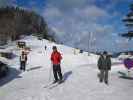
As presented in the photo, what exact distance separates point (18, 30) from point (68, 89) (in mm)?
103650

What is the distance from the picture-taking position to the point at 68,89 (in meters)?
15.6

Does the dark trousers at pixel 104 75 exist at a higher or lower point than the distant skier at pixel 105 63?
lower

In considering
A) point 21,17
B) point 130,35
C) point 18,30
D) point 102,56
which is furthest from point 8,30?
point 102,56

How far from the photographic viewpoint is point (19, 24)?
119250 millimetres

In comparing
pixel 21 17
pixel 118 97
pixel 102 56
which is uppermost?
pixel 21 17

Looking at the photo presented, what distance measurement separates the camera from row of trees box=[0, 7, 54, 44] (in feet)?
356

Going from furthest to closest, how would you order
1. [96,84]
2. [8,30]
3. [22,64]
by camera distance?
[8,30] → [22,64] → [96,84]

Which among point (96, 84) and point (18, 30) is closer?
point (96, 84)

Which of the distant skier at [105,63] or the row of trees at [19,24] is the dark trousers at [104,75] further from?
the row of trees at [19,24]

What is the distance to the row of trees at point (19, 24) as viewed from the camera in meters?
108

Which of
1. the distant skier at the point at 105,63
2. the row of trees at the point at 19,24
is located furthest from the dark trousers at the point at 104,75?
the row of trees at the point at 19,24

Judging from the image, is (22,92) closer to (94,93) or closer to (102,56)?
(94,93)

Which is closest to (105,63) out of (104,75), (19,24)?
(104,75)

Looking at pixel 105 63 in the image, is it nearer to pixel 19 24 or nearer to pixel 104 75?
pixel 104 75
